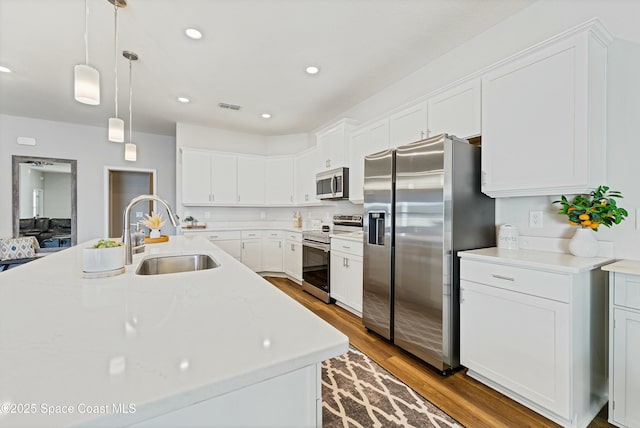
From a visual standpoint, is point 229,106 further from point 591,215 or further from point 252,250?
point 591,215

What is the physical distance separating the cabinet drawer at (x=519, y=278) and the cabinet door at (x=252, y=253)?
12.0ft

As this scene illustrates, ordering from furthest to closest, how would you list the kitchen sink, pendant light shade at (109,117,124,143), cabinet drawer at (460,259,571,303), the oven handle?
the oven handle, pendant light shade at (109,117,124,143), the kitchen sink, cabinet drawer at (460,259,571,303)

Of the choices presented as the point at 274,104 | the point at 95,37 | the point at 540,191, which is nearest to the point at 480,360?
the point at 540,191

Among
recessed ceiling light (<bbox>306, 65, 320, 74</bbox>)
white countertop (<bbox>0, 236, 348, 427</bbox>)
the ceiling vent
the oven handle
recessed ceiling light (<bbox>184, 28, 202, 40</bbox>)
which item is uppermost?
recessed ceiling light (<bbox>184, 28, 202, 40</bbox>)

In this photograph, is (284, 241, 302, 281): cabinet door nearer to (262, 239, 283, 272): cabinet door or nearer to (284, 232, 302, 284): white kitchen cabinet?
(284, 232, 302, 284): white kitchen cabinet

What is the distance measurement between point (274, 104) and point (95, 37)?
6.68ft

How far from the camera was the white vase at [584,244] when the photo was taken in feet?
5.73

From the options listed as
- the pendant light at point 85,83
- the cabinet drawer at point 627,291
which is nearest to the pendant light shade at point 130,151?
the pendant light at point 85,83

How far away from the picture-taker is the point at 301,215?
5.43 m

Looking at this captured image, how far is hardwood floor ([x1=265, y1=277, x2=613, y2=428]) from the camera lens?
160cm

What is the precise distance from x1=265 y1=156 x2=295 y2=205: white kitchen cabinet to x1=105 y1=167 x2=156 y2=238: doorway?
2.38 meters

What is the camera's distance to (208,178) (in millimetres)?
4832

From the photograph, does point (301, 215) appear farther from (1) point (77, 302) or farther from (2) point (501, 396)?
(1) point (77, 302)

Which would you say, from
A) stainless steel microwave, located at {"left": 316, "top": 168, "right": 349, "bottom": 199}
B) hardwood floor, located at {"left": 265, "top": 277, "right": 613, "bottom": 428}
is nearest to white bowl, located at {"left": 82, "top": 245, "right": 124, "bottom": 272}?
hardwood floor, located at {"left": 265, "top": 277, "right": 613, "bottom": 428}
